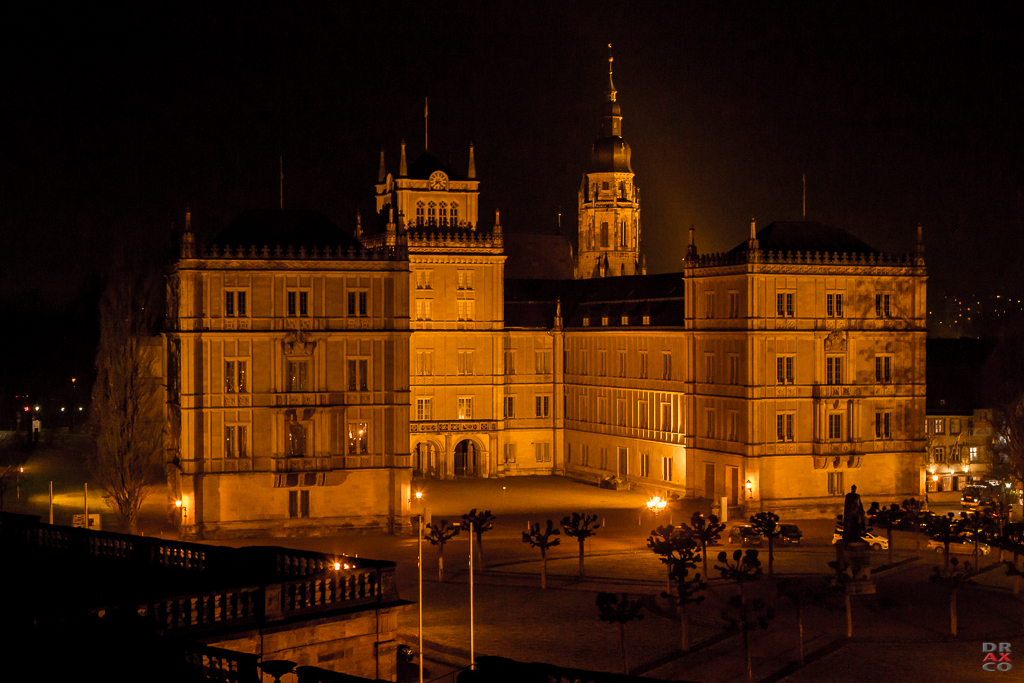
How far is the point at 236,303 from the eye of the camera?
57.6 m

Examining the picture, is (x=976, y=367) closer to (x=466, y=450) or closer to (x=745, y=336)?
(x=745, y=336)

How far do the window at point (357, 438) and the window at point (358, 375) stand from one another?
163 cm

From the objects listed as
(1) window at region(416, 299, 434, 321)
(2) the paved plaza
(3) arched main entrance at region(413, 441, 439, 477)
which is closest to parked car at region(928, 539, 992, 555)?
(2) the paved plaza

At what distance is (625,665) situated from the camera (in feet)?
114

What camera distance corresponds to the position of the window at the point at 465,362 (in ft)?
257

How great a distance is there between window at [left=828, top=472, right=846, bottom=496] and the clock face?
117ft

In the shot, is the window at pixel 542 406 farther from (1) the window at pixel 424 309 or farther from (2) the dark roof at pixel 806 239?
(2) the dark roof at pixel 806 239

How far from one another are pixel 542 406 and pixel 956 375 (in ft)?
79.7

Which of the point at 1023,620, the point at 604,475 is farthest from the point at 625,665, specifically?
the point at 604,475

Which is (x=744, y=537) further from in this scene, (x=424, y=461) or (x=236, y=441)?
(x=424, y=461)

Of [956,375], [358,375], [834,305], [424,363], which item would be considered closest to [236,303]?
[358,375]

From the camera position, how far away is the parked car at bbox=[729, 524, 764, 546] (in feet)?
181

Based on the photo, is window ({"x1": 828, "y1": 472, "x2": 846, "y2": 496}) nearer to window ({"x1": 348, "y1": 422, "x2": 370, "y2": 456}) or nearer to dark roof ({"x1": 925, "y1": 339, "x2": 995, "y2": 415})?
dark roof ({"x1": 925, "y1": 339, "x2": 995, "y2": 415})

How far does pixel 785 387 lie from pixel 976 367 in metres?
19.1
